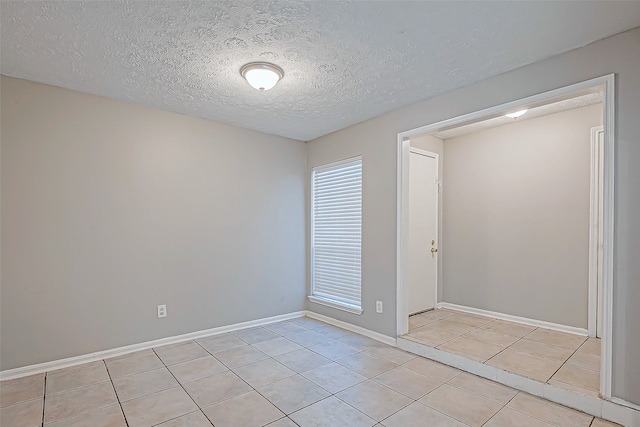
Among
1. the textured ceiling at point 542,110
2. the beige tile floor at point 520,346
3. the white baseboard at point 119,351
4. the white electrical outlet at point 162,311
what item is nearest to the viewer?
the beige tile floor at point 520,346

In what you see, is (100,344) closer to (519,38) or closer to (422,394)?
(422,394)

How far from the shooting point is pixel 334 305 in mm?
4332

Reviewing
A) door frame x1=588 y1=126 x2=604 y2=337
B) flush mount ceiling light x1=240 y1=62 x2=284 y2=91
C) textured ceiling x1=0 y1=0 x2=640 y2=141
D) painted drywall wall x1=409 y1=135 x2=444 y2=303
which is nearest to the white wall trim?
painted drywall wall x1=409 y1=135 x2=444 y2=303

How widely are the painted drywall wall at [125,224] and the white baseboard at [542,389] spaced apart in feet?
7.30

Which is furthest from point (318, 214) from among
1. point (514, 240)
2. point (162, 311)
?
point (514, 240)

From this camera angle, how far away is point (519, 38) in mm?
2236

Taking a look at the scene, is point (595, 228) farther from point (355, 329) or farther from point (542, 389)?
point (355, 329)

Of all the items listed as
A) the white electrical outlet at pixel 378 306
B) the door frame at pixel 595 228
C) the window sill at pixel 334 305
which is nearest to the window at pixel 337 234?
the window sill at pixel 334 305

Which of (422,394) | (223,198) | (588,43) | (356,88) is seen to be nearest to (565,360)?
(422,394)

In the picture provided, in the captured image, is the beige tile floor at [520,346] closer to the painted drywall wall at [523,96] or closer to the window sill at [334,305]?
the painted drywall wall at [523,96]

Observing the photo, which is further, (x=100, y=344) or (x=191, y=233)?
(x=191, y=233)

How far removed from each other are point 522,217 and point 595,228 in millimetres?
713

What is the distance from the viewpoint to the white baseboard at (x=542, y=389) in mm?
2100

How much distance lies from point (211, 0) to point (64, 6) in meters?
0.90
